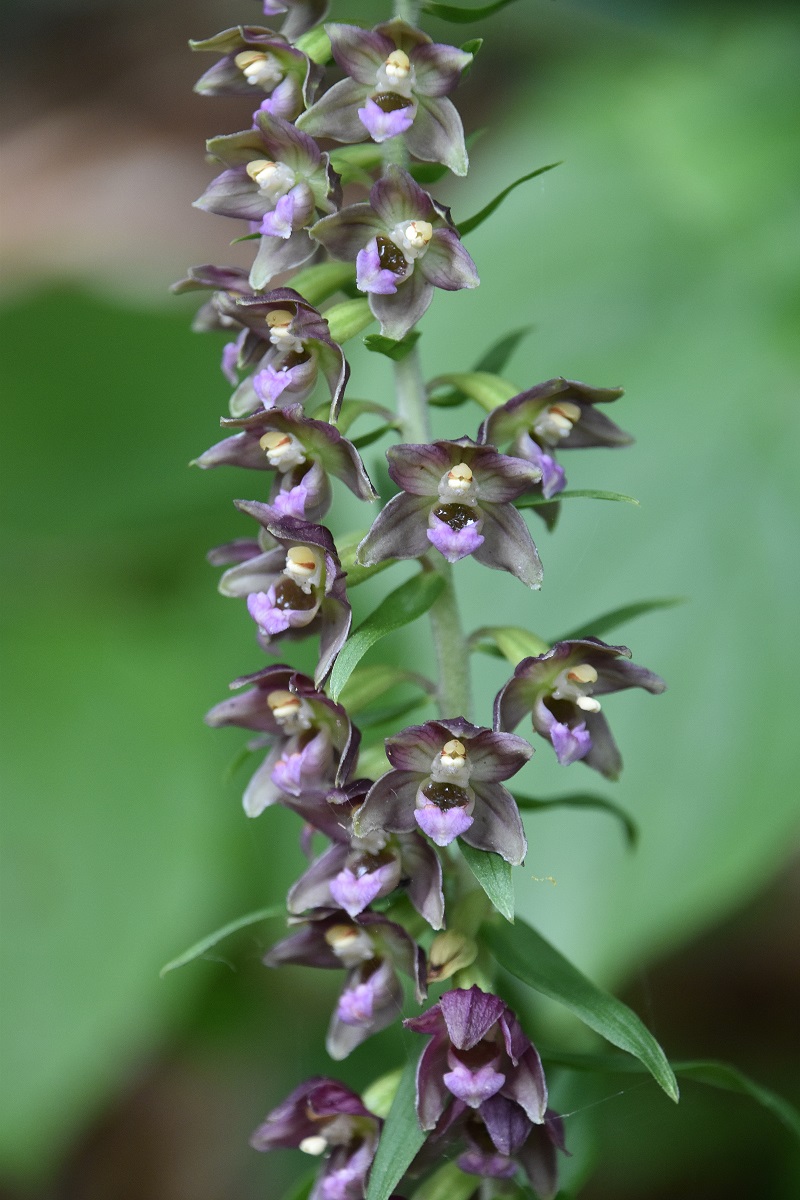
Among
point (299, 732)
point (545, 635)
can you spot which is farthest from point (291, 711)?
point (545, 635)

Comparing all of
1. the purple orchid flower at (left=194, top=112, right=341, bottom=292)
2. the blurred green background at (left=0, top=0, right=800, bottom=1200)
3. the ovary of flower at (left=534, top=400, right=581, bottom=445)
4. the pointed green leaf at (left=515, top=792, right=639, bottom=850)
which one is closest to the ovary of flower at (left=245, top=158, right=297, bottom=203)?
the purple orchid flower at (left=194, top=112, right=341, bottom=292)

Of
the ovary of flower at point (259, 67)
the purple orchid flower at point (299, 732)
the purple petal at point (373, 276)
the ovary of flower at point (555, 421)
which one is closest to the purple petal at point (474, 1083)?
the purple orchid flower at point (299, 732)

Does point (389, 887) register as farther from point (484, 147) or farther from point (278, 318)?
point (484, 147)

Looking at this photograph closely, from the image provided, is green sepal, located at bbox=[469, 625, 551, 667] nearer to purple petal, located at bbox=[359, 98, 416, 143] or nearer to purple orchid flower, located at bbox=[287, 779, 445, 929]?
purple orchid flower, located at bbox=[287, 779, 445, 929]

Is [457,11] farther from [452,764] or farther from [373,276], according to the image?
[452,764]

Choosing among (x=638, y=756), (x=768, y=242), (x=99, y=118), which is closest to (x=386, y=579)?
(x=638, y=756)

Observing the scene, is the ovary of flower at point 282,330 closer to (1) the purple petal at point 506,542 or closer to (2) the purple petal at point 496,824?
(1) the purple petal at point 506,542
